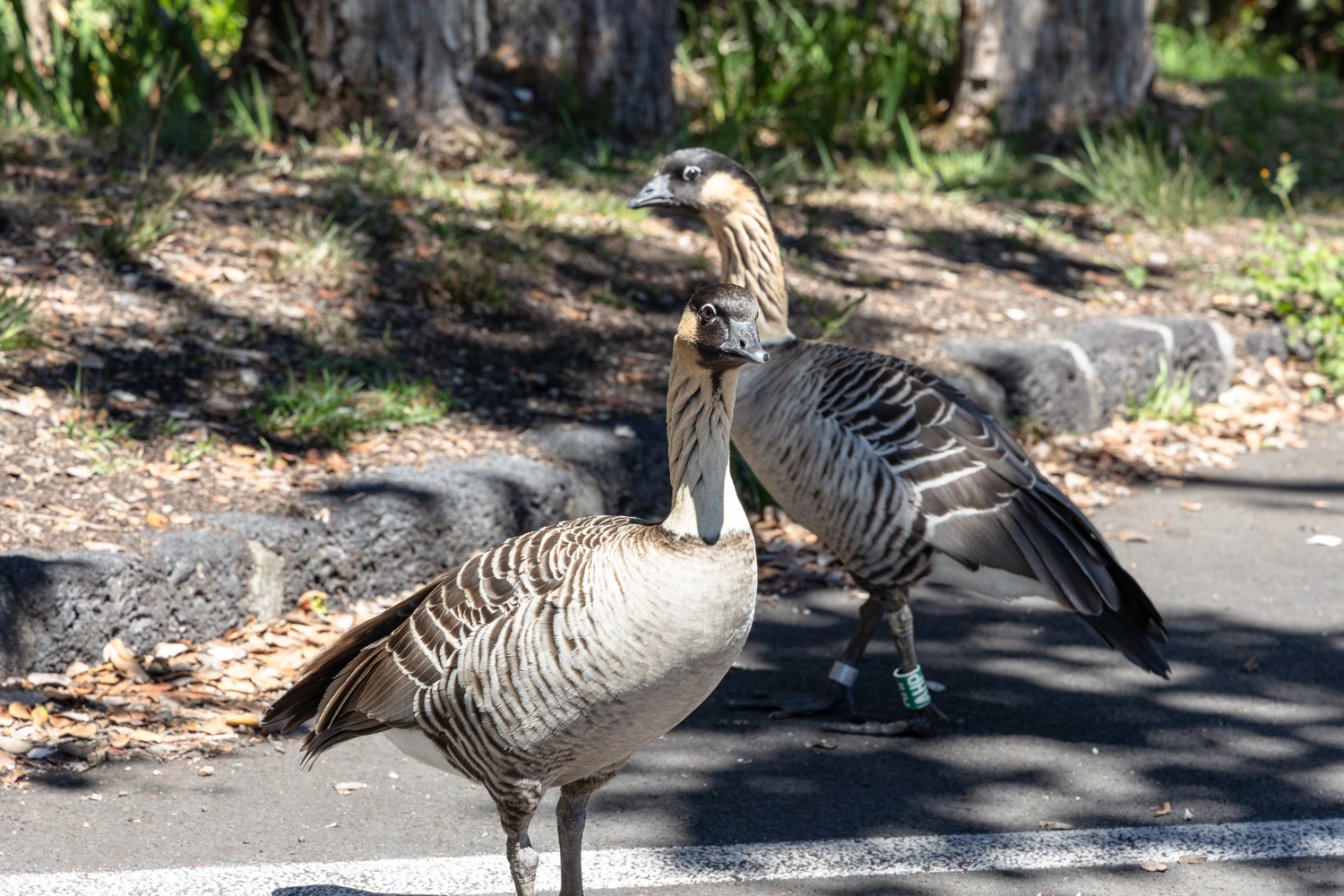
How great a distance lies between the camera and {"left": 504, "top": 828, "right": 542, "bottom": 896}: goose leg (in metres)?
2.79

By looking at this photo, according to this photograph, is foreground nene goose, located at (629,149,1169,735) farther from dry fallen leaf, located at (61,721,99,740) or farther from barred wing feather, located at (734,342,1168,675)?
dry fallen leaf, located at (61,721,99,740)

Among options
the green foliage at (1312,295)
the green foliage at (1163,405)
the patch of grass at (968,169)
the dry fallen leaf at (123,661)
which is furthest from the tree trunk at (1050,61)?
the dry fallen leaf at (123,661)

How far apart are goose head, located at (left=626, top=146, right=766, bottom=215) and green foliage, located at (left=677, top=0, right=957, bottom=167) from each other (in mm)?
4592

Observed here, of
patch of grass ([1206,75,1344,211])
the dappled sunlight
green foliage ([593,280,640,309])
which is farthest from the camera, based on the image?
patch of grass ([1206,75,1344,211])

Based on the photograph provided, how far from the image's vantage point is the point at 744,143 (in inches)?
364

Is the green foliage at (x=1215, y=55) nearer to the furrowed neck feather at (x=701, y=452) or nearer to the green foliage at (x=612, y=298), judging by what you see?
the green foliage at (x=612, y=298)

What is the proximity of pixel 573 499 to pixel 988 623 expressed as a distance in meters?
1.78

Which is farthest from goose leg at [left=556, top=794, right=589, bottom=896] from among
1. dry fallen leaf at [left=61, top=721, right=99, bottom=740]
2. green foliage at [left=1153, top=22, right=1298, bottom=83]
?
green foliage at [left=1153, top=22, right=1298, bottom=83]

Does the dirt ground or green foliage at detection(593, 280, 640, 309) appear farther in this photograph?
green foliage at detection(593, 280, 640, 309)

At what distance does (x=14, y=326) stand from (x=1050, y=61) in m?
7.84

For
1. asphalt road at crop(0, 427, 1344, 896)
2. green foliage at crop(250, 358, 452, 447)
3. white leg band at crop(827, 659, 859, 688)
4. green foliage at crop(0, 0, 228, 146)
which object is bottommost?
asphalt road at crop(0, 427, 1344, 896)

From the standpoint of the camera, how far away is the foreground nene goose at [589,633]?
2510 millimetres

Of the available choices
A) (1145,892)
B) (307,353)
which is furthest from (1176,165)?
(1145,892)

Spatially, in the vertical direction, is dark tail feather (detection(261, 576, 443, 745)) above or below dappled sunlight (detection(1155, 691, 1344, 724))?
above
